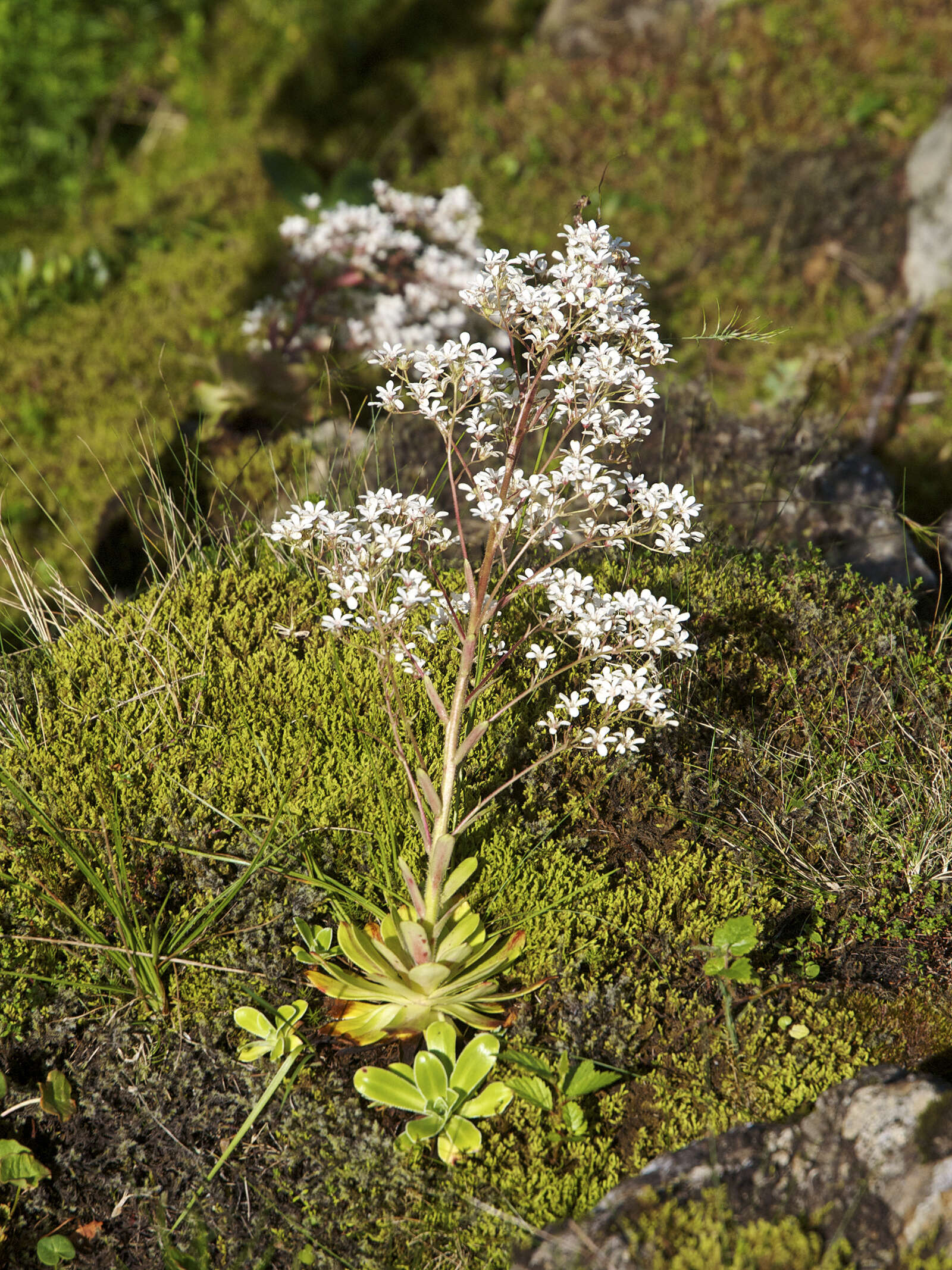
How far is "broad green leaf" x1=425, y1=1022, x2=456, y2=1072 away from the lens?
248 centimetres

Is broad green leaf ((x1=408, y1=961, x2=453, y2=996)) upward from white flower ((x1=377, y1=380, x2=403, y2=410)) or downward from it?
downward

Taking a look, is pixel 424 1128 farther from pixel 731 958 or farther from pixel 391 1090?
pixel 731 958

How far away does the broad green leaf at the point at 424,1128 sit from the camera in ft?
7.71

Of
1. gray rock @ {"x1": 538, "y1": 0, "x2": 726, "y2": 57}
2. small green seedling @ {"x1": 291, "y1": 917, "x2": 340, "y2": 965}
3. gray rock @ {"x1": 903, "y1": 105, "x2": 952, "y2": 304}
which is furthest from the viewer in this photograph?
gray rock @ {"x1": 538, "y1": 0, "x2": 726, "y2": 57}

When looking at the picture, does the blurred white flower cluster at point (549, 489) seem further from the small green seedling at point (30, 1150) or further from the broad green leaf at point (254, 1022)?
the small green seedling at point (30, 1150)

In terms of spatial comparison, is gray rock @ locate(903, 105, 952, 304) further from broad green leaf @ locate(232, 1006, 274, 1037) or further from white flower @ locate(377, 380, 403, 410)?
broad green leaf @ locate(232, 1006, 274, 1037)

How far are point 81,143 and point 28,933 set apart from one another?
7.80 metres

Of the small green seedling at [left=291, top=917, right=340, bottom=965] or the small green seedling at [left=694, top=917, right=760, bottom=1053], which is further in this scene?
the small green seedling at [left=291, top=917, right=340, bottom=965]

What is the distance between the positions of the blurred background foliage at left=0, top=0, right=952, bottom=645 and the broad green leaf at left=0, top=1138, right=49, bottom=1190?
2920 mm

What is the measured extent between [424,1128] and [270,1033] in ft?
1.66

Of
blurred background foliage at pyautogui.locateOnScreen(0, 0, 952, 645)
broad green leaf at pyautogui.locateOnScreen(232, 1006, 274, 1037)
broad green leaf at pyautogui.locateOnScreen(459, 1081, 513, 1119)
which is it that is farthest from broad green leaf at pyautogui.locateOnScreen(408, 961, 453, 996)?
blurred background foliage at pyautogui.locateOnScreen(0, 0, 952, 645)

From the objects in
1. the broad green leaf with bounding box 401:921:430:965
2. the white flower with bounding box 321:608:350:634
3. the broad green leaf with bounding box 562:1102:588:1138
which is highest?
the white flower with bounding box 321:608:350:634

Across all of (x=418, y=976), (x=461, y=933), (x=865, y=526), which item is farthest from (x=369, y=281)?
(x=418, y=976)

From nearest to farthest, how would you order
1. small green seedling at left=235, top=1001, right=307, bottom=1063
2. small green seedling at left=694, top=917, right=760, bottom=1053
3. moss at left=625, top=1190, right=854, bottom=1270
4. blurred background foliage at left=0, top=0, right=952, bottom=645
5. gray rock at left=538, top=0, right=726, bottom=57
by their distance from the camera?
1. moss at left=625, top=1190, right=854, bottom=1270
2. small green seedling at left=694, top=917, right=760, bottom=1053
3. small green seedling at left=235, top=1001, right=307, bottom=1063
4. blurred background foliage at left=0, top=0, right=952, bottom=645
5. gray rock at left=538, top=0, right=726, bottom=57
